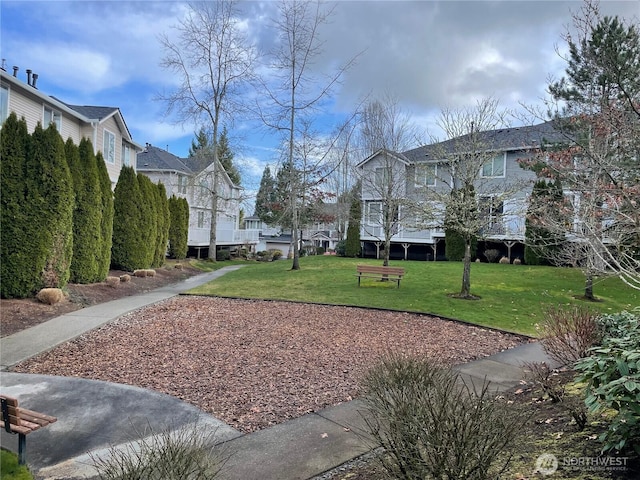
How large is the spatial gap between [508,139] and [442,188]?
9807 mm

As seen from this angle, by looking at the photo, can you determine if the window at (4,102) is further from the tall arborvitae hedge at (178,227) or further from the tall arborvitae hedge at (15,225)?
the tall arborvitae hedge at (178,227)

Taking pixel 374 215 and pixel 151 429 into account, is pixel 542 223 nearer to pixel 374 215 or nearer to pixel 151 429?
pixel 151 429

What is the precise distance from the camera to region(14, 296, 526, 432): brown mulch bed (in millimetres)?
4797

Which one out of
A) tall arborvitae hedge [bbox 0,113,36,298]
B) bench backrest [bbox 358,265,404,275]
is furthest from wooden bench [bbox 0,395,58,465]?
bench backrest [bbox 358,265,404,275]

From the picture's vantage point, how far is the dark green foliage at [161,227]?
1898cm

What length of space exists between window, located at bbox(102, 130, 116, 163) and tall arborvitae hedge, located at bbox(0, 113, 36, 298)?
40.4 ft

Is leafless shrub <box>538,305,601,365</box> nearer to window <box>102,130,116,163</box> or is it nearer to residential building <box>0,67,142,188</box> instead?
residential building <box>0,67,142,188</box>

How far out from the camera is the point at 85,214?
477 inches

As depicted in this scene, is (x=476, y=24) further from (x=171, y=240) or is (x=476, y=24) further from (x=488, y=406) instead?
(x=171, y=240)

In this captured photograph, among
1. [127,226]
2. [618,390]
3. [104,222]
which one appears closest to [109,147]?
[127,226]

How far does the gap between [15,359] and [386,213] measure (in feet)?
39.8

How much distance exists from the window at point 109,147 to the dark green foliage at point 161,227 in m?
4.16

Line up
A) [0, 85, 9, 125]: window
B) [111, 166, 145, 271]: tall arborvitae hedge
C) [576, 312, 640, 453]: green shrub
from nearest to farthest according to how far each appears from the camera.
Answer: [576, 312, 640, 453]: green shrub, [0, 85, 9, 125]: window, [111, 166, 145, 271]: tall arborvitae hedge

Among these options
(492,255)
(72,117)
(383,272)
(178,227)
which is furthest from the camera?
(178,227)
